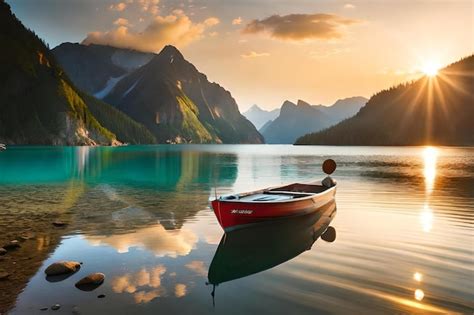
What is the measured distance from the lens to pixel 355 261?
742 inches

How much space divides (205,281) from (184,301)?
2221mm

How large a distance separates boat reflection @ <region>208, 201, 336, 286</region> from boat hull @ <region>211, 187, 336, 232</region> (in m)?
0.60

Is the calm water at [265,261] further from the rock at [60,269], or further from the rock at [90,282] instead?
the rock at [60,269]

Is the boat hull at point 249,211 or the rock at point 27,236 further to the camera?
the boat hull at point 249,211

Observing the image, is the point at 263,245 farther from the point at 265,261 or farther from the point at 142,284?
the point at 142,284

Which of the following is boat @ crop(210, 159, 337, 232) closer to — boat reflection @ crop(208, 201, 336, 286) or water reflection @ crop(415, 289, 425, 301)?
Result: boat reflection @ crop(208, 201, 336, 286)

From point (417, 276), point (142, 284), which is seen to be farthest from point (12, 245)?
point (417, 276)

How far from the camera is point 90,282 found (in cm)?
1517

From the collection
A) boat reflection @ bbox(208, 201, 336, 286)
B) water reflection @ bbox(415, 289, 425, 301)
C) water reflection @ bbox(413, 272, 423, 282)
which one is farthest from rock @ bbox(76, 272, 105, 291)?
water reflection @ bbox(413, 272, 423, 282)

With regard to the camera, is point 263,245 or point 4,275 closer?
point 4,275

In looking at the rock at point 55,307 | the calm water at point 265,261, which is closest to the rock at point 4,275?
the calm water at point 265,261

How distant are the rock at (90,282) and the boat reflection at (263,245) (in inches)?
170

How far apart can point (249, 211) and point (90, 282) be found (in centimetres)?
1118

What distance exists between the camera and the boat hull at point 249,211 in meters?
23.7
